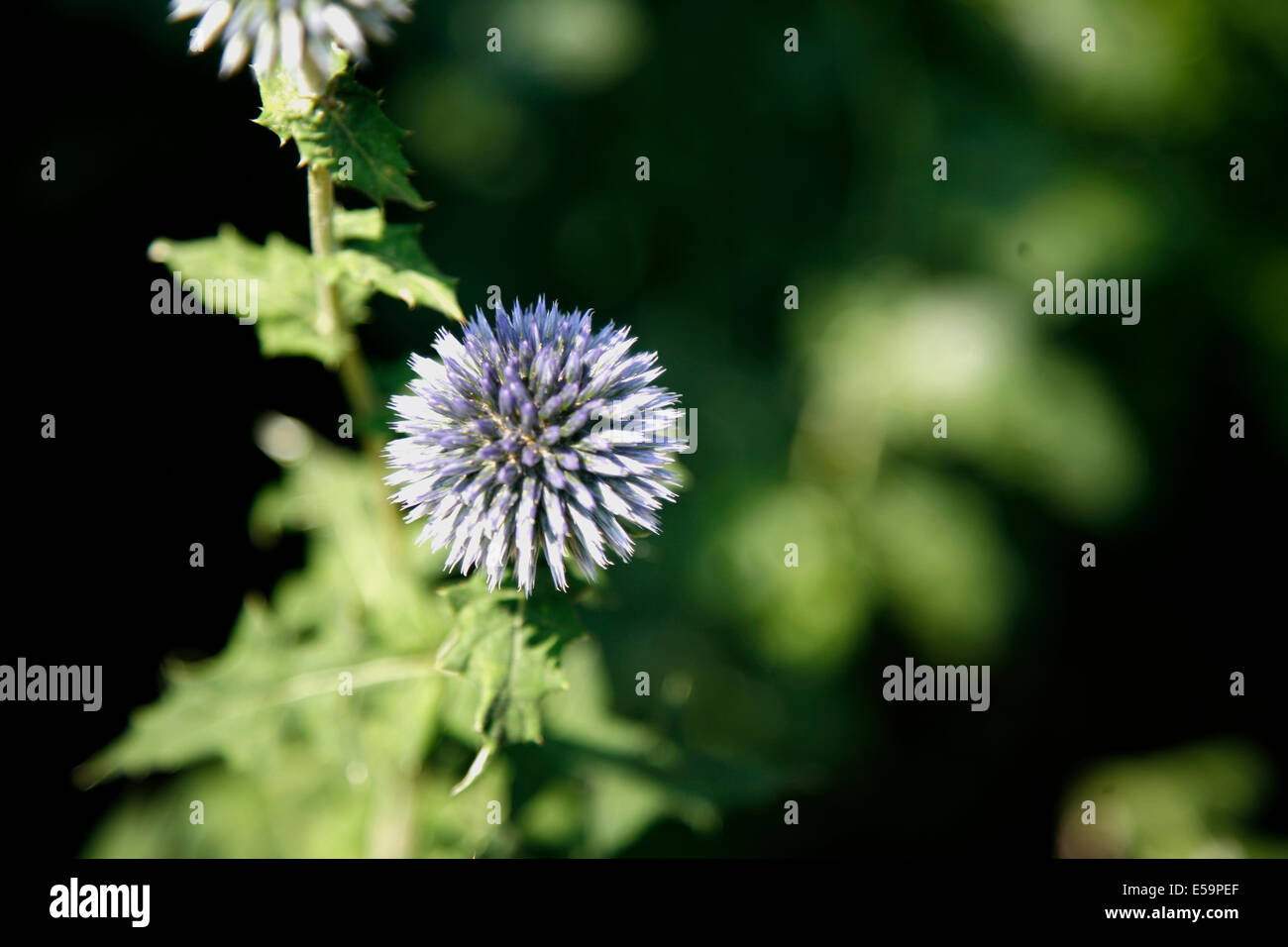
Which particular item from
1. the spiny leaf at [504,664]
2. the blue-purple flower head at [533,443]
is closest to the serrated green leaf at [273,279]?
the blue-purple flower head at [533,443]

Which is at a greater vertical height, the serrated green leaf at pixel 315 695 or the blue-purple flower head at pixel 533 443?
the blue-purple flower head at pixel 533 443

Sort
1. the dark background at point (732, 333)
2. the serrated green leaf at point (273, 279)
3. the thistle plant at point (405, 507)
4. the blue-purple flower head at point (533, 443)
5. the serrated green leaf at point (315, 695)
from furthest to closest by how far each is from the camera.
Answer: the dark background at point (732, 333)
the serrated green leaf at point (315, 695)
the serrated green leaf at point (273, 279)
the blue-purple flower head at point (533, 443)
the thistle plant at point (405, 507)

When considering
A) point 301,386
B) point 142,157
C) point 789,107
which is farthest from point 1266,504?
point 142,157

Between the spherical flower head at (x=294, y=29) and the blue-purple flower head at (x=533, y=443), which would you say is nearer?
the spherical flower head at (x=294, y=29)

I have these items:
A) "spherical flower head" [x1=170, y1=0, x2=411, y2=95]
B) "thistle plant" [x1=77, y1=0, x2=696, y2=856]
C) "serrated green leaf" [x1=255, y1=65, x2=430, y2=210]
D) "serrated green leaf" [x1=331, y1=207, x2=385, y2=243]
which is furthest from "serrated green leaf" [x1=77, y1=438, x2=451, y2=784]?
"spherical flower head" [x1=170, y1=0, x2=411, y2=95]

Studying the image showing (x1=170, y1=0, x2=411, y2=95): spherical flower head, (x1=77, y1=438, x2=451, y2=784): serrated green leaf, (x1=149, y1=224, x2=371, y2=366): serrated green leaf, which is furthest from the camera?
(x1=77, y1=438, x2=451, y2=784): serrated green leaf

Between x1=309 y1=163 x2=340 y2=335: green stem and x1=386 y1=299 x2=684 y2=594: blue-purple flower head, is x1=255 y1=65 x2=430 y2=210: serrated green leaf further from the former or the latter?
x1=386 y1=299 x2=684 y2=594: blue-purple flower head

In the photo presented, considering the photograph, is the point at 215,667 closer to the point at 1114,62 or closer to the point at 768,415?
the point at 768,415

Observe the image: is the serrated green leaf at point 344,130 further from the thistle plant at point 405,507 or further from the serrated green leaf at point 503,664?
the serrated green leaf at point 503,664

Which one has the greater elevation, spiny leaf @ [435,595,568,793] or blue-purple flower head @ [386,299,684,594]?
blue-purple flower head @ [386,299,684,594]
